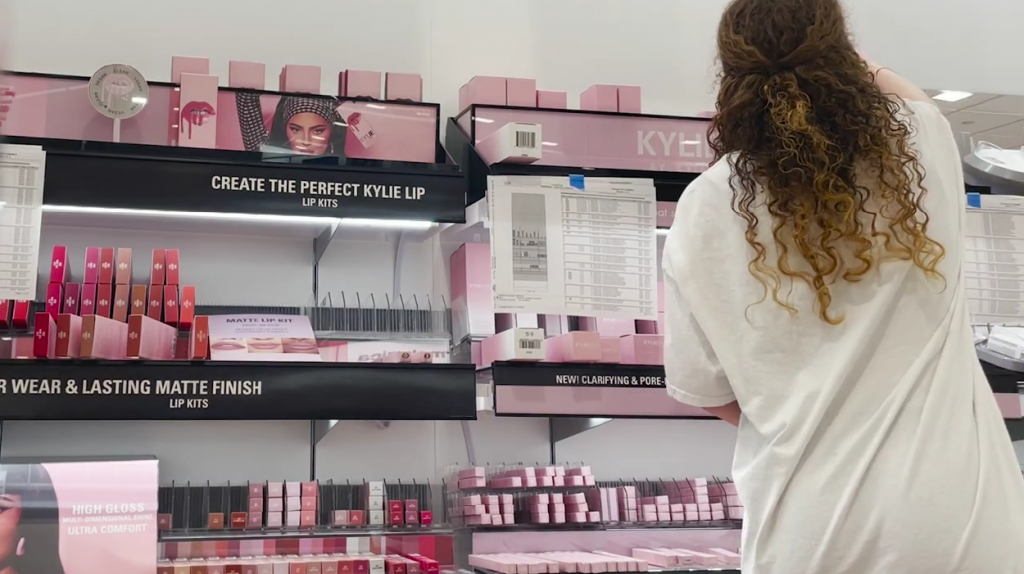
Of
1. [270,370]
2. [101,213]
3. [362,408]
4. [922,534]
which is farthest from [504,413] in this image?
[922,534]

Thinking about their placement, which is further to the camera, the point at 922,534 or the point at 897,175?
the point at 897,175

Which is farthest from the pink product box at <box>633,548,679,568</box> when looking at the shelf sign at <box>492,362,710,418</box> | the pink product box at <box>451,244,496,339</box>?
the pink product box at <box>451,244,496,339</box>

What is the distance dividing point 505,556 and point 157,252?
1301 millimetres

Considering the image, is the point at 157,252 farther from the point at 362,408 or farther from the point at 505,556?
the point at 505,556

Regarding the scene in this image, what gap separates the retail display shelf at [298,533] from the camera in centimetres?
277

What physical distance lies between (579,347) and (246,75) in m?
1.26

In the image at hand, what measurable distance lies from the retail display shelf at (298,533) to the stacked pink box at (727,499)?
882 mm

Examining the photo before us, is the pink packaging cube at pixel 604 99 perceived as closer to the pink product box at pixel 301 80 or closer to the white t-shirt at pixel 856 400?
the pink product box at pixel 301 80

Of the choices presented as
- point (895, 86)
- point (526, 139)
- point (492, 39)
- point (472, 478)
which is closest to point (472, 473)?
point (472, 478)

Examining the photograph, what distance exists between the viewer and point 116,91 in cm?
281

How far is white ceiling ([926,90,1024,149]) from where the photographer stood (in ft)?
13.2

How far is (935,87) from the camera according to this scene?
418 cm

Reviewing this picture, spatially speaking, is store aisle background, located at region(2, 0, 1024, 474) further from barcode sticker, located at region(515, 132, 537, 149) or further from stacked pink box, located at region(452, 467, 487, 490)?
barcode sticker, located at region(515, 132, 537, 149)

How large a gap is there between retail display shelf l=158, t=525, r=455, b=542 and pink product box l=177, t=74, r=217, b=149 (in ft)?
3.47
